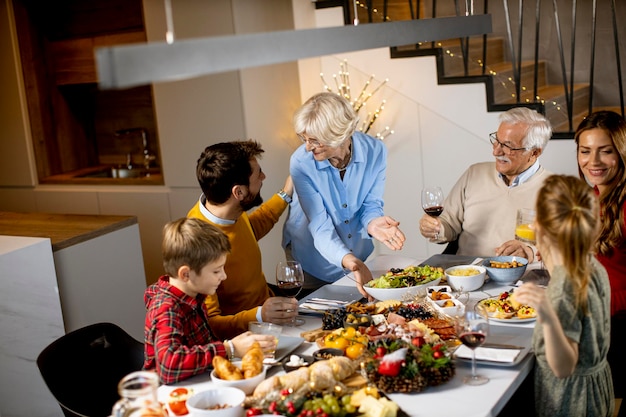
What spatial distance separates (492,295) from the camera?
288 cm

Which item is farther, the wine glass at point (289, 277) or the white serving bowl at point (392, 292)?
the white serving bowl at point (392, 292)

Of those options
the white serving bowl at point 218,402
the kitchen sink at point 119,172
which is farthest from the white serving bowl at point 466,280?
the kitchen sink at point 119,172

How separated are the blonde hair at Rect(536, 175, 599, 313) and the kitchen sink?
412 cm

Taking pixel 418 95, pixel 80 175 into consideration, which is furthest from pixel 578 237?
pixel 80 175

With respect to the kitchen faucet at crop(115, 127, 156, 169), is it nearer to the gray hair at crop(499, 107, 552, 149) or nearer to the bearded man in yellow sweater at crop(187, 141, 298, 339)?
the bearded man in yellow sweater at crop(187, 141, 298, 339)

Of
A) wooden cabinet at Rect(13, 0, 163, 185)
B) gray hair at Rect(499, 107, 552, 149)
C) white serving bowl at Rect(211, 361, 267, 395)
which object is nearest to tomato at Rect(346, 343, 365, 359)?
white serving bowl at Rect(211, 361, 267, 395)

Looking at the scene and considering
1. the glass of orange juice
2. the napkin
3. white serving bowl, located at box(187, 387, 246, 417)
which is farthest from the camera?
the glass of orange juice

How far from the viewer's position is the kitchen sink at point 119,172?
5926 millimetres

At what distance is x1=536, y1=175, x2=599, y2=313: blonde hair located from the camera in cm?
211

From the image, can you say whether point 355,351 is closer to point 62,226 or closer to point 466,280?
point 466,280

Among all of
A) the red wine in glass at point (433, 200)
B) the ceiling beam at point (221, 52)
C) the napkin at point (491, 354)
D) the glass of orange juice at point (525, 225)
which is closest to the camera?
the ceiling beam at point (221, 52)

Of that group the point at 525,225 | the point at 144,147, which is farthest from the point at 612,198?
the point at 144,147

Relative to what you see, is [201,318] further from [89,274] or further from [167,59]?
[89,274]

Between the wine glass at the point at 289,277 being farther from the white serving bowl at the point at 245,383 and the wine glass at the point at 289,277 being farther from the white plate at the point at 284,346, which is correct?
the white serving bowl at the point at 245,383
